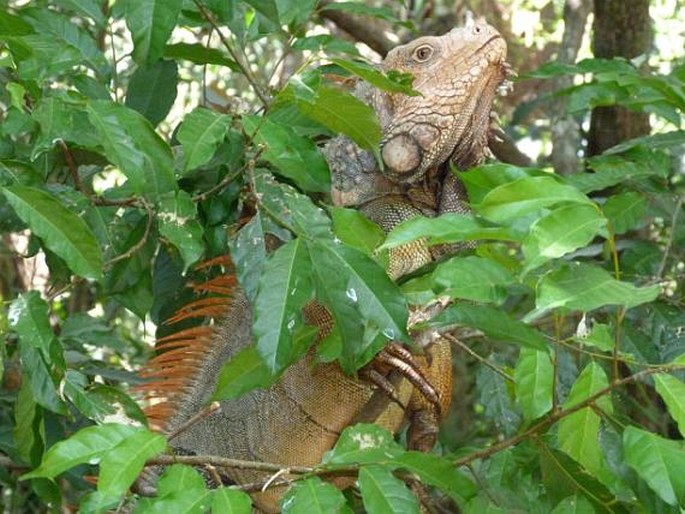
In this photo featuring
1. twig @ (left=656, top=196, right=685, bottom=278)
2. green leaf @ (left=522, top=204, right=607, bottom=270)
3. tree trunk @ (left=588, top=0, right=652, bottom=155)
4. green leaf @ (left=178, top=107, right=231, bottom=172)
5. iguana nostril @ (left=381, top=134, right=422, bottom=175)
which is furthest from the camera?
tree trunk @ (left=588, top=0, right=652, bottom=155)

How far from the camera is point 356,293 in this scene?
5.95 feet

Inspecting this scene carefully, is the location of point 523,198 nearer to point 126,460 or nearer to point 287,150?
point 287,150

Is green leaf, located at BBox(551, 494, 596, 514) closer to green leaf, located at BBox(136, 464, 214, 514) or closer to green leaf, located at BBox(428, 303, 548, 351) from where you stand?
green leaf, located at BBox(428, 303, 548, 351)

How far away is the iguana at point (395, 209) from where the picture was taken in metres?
2.54

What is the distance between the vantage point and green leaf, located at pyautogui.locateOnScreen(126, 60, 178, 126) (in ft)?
8.39

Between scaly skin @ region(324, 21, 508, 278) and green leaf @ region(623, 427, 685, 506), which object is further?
scaly skin @ region(324, 21, 508, 278)

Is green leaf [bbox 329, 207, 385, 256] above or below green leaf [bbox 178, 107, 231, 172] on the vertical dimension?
below

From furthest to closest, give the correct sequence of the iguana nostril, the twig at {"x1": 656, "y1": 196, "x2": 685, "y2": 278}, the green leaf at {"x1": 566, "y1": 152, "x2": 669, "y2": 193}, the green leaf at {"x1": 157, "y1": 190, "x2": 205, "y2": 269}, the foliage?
1. the twig at {"x1": 656, "y1": 196, "x2": 685, "y2": 278}
2. the green leaf at {"x1": 566, "y1": 152, "x2": 669, "y2": 193}
3. the iguana nostril
4. the green leaf at {"x1": 157, "y1": 190, "x2": 205, "y2": 269}
5. the foliage

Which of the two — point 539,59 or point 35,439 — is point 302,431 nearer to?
point 35,439

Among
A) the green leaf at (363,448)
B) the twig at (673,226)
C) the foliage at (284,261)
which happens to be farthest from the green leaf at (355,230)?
the twig at (673,226)

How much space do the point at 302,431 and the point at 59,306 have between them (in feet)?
7.33

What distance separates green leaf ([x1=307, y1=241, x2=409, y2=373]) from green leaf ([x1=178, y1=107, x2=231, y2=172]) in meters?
→ 0.22

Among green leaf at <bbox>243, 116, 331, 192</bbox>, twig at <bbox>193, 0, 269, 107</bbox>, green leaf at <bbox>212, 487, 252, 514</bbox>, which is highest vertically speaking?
twig at <bbox>193, 0, 269, 107</bbox>

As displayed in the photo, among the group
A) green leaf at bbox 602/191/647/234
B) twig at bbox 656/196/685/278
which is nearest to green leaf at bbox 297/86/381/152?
green leaf at bbox 602/191/647/234
